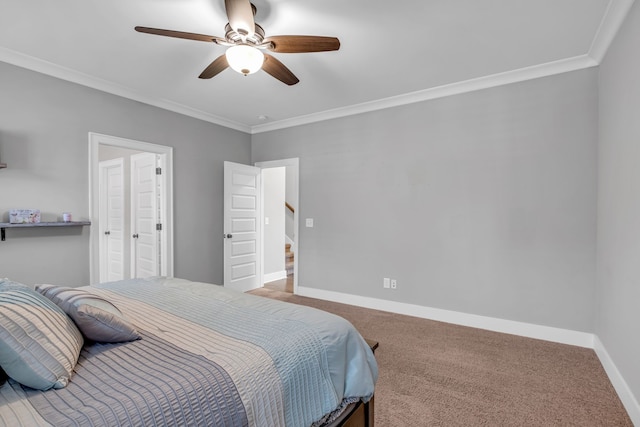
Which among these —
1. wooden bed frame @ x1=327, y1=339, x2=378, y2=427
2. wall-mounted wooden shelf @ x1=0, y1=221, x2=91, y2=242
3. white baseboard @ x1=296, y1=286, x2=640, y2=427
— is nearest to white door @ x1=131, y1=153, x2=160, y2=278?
wall-mounted wooden shelf @ x1=0, y1=221, x2=91, y2=242

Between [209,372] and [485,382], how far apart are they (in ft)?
7.04

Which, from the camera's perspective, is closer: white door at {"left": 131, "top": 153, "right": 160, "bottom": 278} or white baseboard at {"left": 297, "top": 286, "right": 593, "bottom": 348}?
white baseboard at {"left": 297, "top": 286, "right": 593, "bottom": 348}

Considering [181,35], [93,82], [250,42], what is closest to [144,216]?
[93,82]

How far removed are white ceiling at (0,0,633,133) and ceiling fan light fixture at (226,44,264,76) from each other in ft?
1.00

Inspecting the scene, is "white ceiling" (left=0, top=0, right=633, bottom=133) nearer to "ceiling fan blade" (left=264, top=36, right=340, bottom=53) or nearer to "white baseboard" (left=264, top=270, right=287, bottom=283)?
"ceiling fan blade" (left=264, top=36, right=340, bottom=53)

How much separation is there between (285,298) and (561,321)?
10.4 ft

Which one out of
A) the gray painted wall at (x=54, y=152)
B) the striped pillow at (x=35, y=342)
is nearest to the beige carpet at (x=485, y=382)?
the striped pillow at (x=35, y=342)

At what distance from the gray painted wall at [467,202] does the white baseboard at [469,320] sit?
7cm

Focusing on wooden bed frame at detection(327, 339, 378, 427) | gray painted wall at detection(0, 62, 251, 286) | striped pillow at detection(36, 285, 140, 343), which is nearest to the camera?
striped pillow at detection(36, 285, 140, 343)

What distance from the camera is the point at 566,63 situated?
9.55ft

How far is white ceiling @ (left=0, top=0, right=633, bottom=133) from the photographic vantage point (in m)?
2.16

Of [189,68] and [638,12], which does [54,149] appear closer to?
[189,68]

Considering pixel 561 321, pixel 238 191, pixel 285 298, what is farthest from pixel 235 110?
pixel 561 321

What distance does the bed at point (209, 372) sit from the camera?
0.90 m
